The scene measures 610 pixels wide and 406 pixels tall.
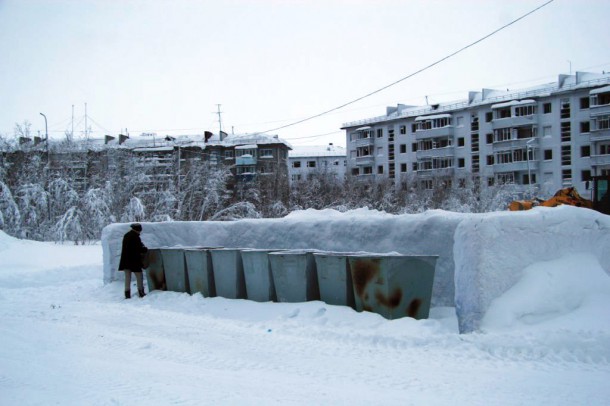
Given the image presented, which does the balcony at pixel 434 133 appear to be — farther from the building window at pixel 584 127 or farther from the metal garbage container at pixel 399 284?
the metal garbage container at pixel 399 284

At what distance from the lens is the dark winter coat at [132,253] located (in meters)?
12.1

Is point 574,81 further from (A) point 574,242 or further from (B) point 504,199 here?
(A) point 574,242

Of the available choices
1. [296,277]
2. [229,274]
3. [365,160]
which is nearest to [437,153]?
[365,160]

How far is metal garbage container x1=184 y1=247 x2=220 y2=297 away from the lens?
1130 cm

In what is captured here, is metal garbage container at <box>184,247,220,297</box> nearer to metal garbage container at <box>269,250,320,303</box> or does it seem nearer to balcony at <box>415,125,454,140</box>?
metal garbage container at <box>269,250,320,303</box>

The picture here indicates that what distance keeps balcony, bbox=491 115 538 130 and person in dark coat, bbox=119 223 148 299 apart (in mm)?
56858

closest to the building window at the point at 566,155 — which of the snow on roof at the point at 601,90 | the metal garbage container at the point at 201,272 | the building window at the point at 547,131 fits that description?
the building window at the point at 547,131

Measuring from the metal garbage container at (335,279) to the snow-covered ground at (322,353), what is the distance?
26 cm

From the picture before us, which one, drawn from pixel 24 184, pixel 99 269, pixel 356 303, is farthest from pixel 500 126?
pixel 356 303

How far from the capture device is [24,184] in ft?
129

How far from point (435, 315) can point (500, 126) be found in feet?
194

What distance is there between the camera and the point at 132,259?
39.9 feet

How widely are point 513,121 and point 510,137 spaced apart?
1792mm

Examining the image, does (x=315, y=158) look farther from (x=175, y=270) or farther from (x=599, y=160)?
(x=175, y=270)
